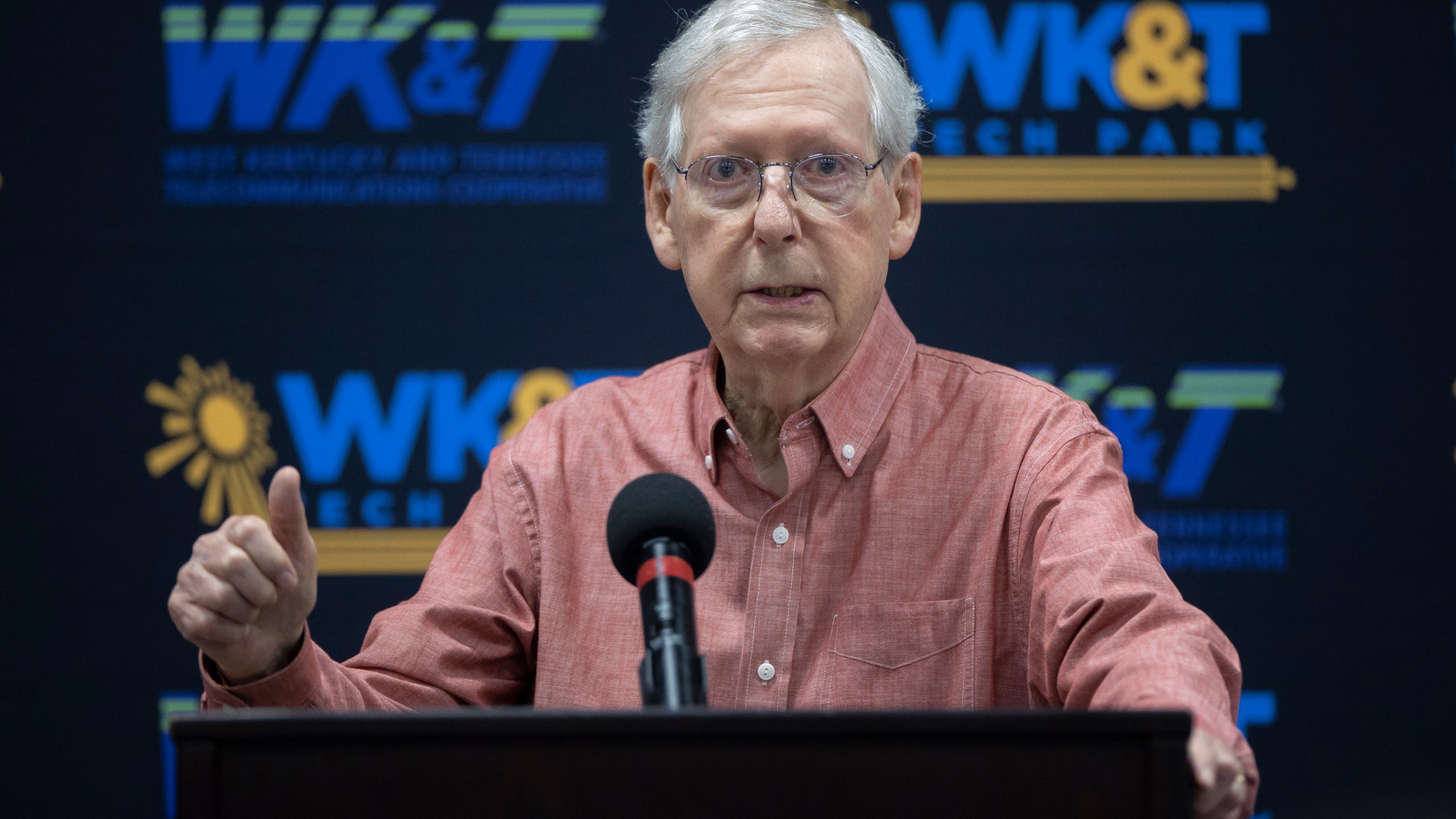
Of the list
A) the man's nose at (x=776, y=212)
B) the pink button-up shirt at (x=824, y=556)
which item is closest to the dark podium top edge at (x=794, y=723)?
the pink button-up shirt at (x=824, y=556)

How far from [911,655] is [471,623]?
1.92 feet

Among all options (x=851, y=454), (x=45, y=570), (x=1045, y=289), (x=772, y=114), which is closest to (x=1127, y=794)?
(x=851, y=454)

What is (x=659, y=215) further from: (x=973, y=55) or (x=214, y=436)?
(x=214, y=436)

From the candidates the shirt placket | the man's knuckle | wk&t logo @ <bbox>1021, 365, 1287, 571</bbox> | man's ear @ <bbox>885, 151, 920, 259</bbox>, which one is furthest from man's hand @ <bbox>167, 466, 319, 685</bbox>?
wk&t logo @ <bbox>1021, 365, 1287, 571</bbox>

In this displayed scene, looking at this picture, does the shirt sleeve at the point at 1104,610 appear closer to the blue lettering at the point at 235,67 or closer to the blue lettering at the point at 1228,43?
the blue lettering at the point at 1228,43

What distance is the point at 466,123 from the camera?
2.42 metres

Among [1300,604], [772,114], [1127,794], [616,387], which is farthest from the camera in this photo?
[1300,604]

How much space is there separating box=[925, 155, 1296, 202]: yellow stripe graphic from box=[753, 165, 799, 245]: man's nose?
1013 mm

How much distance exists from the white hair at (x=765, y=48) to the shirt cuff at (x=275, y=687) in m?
0.83

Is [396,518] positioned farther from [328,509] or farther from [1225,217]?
[1225,217]

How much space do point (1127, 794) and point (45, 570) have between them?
2.39m

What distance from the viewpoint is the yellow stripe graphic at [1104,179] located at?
2.40 metres

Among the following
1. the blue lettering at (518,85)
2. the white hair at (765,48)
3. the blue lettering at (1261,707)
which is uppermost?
the blue lettering at (518,85)

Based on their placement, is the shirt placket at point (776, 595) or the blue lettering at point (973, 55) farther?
the blue lettering at point (973, 55)
